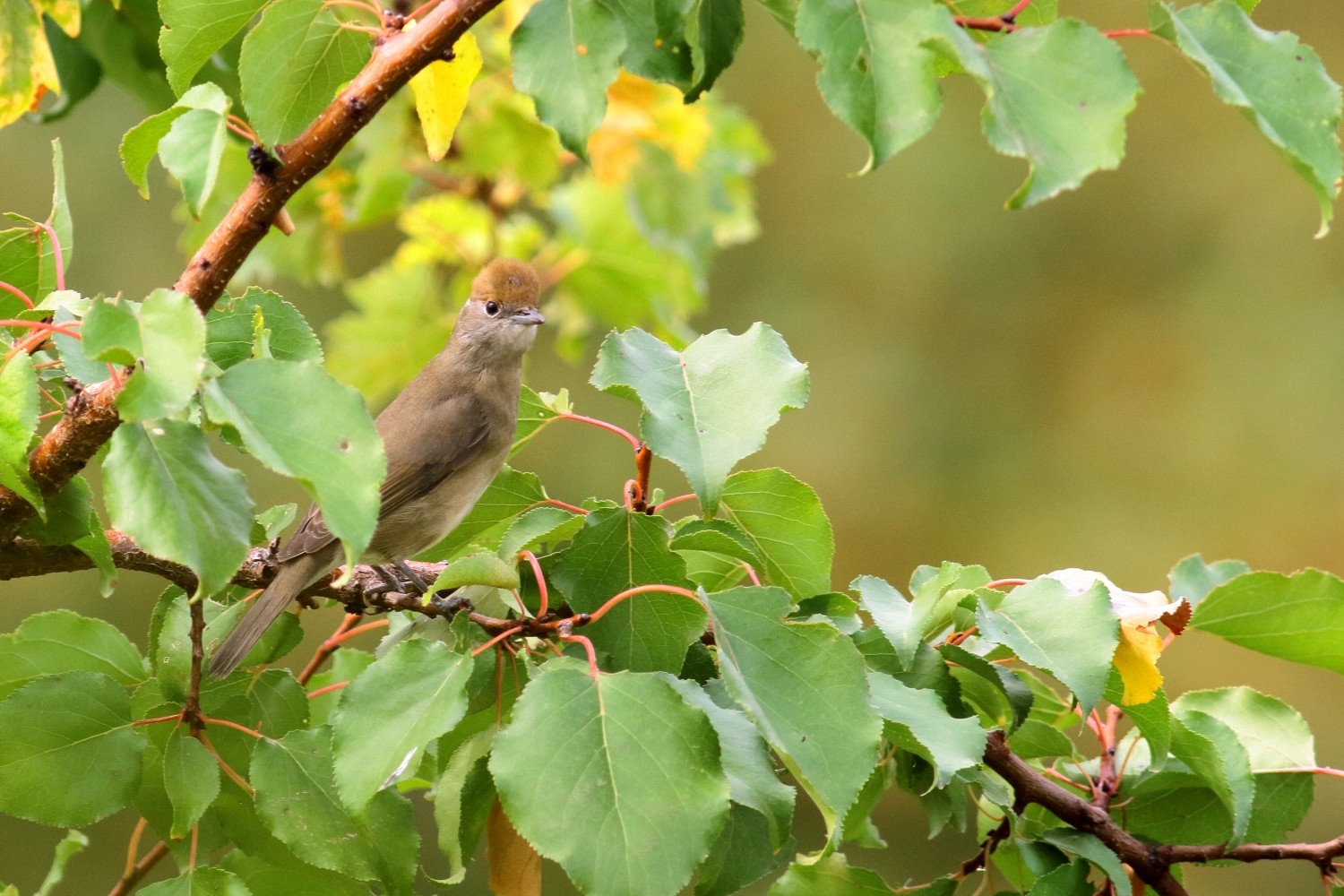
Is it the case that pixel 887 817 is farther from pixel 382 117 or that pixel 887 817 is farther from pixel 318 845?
pixel 318 845

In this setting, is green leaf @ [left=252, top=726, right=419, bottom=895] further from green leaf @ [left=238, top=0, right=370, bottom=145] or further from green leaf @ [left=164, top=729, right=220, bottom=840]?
green leaf @ [left=238, top=0, right=370, bottom=145]

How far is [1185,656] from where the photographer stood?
873 centimetres

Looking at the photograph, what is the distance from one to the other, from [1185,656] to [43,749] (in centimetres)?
819

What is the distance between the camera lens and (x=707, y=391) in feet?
4.99

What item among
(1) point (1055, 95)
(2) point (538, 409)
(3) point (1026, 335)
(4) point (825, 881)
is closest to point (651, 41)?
(1) point (1055, 95)

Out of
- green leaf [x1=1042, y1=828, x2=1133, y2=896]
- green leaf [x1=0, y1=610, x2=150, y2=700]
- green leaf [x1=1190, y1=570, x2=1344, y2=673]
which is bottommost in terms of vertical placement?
green leaf [x1=1042, y1=828, x2=1133, y2=896]

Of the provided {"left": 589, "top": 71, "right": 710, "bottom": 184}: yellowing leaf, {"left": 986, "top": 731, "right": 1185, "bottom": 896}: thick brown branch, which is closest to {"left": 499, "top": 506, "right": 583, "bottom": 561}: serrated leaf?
{"left": 986, "top": 731, "right": 1185, "bottom": 896}: thick brown branch

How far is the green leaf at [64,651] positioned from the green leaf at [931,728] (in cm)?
98

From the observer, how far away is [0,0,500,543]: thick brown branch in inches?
57.2

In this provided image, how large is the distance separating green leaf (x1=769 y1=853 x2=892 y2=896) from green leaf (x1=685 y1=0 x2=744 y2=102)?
91 cm

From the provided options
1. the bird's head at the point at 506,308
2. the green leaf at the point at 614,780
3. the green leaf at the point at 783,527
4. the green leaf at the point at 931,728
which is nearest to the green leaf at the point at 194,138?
the green leaf at the point at 614,780

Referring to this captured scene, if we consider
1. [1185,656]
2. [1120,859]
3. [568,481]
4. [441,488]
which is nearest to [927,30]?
[1120,859]

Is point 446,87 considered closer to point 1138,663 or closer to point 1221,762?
point 1138,663

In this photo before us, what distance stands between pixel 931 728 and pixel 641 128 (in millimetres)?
3000
